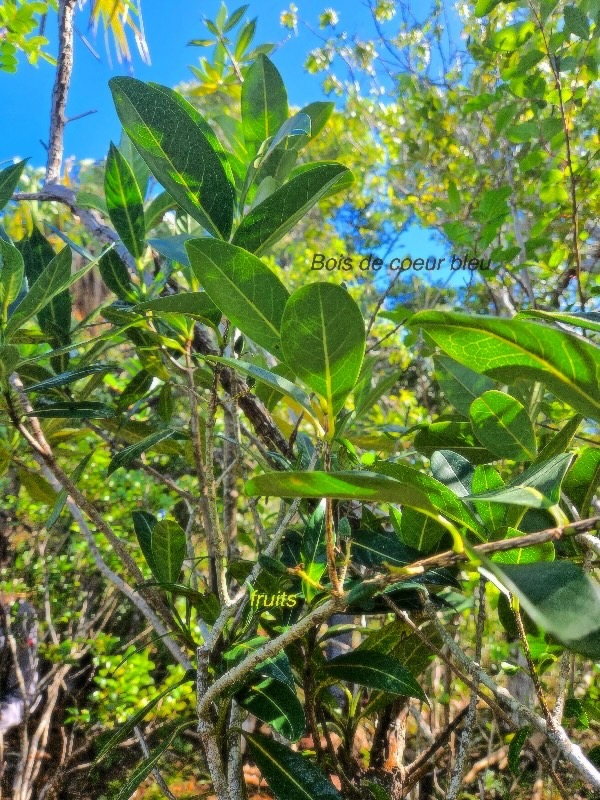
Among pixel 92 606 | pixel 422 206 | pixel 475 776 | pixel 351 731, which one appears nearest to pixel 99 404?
pixel 351 731

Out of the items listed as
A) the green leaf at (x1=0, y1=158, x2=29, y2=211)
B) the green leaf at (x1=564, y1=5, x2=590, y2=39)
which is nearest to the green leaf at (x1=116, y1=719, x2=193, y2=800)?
the green leaf at (x1=0, y1=158, x2=29, y2=211)

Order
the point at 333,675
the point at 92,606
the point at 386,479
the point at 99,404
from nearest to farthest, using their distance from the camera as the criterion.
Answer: the point at 386,479 → the point at 333,675 → the point at 99,404 → the point at 92,606

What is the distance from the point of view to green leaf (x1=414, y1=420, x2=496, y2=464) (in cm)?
58

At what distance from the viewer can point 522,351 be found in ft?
0.96

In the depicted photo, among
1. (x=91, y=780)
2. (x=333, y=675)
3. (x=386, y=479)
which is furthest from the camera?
(x=91, y=780)

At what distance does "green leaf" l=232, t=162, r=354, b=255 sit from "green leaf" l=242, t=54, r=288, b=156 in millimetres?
176

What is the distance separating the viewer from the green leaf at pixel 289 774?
0.50 metres

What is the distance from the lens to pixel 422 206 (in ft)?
9.88

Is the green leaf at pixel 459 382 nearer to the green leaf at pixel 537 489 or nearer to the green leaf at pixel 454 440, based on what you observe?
the green leaf at pixel 454 440

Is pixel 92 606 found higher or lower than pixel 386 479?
lower

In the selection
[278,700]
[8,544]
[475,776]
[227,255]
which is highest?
[227,255]

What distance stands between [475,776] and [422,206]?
8.90 feet

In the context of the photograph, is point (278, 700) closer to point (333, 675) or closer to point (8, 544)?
point (333, 675)

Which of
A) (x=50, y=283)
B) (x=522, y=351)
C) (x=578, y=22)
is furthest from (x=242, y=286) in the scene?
(x=578, y=22)
